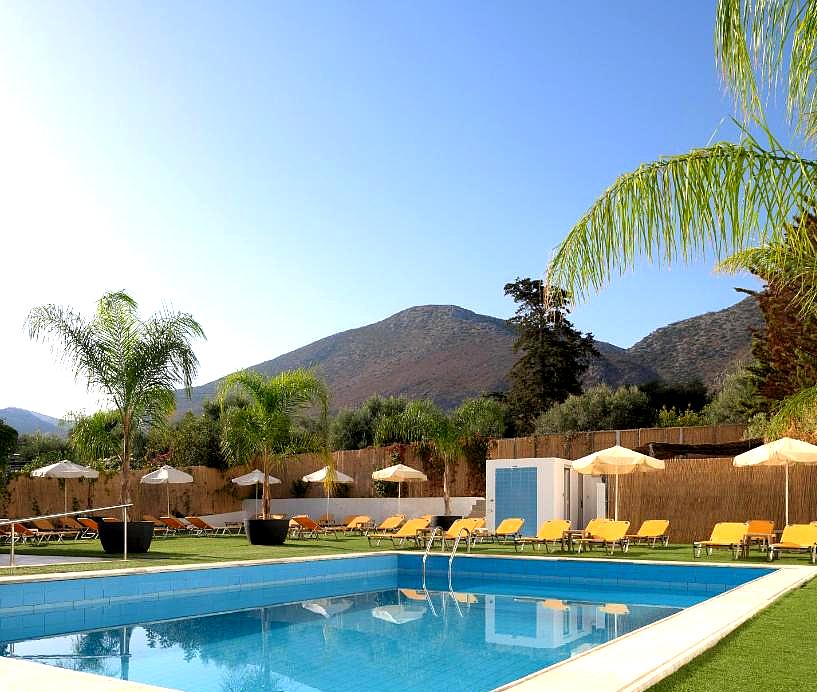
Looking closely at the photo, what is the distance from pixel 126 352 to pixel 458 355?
5360 centimetres

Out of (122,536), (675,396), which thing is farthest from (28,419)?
(122,536)

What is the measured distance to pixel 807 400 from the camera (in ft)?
24.1

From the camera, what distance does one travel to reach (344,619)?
9.99 meters

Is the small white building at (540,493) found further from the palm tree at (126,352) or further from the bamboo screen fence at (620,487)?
the palm tree at (126,352)

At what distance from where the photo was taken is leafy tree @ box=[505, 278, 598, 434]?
3691cm

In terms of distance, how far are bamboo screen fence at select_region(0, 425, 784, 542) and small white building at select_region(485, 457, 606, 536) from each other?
131 centimetres

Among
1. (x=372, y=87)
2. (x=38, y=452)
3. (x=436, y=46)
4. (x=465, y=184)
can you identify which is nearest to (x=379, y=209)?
(x=465, y=184)

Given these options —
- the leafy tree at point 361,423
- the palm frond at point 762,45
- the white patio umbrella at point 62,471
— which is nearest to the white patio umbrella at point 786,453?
the palm frond at point 762,45

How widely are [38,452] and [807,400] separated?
117ft

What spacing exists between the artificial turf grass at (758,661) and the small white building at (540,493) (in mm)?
11949

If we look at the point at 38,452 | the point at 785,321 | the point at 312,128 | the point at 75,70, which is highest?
the point at 312,128

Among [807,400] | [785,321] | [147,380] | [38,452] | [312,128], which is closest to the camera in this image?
[807,400]

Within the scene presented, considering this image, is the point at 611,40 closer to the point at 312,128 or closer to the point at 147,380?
the point at 312,128

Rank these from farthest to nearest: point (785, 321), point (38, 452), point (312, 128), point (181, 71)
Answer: point (38, 452), point (312, 128), point (785, 321), point (181, 71)
